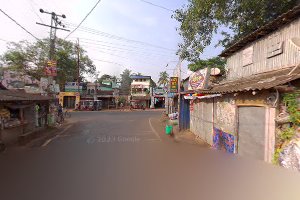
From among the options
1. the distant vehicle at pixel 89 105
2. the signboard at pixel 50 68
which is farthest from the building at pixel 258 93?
the distant vehicle at pixel 89 105

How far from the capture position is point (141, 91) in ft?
196

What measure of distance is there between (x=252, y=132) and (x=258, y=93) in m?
1.45

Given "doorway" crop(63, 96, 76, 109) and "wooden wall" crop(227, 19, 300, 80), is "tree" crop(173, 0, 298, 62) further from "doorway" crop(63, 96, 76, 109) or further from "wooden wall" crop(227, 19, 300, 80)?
"doorway" crop(63, 96, 76, 109)

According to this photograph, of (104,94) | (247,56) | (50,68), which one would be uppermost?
(50,68)

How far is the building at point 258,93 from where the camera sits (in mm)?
6797

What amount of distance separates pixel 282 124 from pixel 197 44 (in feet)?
39.9

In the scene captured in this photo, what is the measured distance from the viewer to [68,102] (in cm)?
5288

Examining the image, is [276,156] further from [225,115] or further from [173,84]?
[173,84]

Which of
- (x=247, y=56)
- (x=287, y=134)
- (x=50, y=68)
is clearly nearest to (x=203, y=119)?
(x=247, y=56)

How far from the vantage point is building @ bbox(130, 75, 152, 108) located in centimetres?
5766

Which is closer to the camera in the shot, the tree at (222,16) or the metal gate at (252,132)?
the metal gate at (252,132)

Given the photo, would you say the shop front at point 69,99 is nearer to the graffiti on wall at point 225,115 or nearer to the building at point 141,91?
the building at point 141,91

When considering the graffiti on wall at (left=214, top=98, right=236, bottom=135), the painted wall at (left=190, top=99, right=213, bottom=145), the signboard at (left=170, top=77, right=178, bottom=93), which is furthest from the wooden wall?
the signboard at (left=170, top=77, right=178, bottom=93)

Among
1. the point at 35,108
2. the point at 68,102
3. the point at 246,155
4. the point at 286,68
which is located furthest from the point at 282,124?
the point at 68,102
